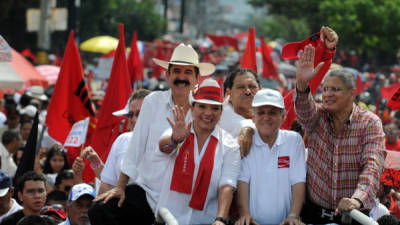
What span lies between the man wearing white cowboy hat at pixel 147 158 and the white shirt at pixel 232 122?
1.89 feet

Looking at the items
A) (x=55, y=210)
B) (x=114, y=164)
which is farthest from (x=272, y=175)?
(x=55, y=210)

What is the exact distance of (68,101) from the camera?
8.93m

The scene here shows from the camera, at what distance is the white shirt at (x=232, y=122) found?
5621 millimetres

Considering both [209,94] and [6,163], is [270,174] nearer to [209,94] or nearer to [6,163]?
[209,94]

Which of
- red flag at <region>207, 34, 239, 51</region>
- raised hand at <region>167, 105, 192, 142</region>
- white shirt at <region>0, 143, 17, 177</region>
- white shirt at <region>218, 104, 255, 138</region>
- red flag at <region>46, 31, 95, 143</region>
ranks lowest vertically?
red flag at <region>207, 34, 239, 51</region>

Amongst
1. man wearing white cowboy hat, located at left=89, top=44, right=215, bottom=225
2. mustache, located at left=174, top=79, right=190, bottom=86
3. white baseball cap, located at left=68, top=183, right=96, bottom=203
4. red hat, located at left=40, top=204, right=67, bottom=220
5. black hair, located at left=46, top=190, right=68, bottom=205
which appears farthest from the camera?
black hair, located at left=46, top=190, right=68, bottom=205

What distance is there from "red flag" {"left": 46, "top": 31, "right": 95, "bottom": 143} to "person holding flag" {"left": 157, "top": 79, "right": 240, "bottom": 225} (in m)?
4.20

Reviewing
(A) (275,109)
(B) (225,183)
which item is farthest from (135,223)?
(A) (275,109)

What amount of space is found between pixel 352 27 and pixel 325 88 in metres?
32.9

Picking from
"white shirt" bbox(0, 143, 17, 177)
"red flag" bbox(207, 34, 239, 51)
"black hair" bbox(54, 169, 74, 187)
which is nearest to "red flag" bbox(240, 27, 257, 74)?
"black hair" bbox(54, 169, 74, 187)

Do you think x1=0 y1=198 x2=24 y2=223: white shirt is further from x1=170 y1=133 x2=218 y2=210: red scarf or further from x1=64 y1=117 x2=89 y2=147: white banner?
x1=170 y1=133 x2=218 y2=210: red scarf

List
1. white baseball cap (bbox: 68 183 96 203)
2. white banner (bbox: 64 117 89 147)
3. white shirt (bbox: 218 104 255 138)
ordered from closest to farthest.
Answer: white shirt (bbox: 218 104 255 138)
white baseball cap (bbox: 68 183 96 203)
white banner (bbox: 64 117 89 147)

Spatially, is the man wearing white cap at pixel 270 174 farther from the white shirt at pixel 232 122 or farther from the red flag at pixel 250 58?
the red flag at pixel 250 58

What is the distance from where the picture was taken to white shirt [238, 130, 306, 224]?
15.5ft
